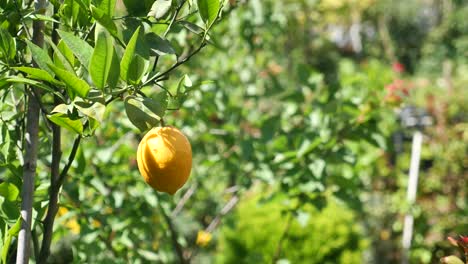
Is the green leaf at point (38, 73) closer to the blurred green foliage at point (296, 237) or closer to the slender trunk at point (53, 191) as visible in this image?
the slender trunk at point (53, 191)

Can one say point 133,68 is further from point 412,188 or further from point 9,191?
point 412,188

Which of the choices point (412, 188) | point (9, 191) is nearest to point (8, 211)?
point (9, 191)

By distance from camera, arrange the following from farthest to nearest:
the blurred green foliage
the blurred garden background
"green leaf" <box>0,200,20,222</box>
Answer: the blurred green foliage < the blurred garden background < "green leaf" <box>0,200,20,222</box>

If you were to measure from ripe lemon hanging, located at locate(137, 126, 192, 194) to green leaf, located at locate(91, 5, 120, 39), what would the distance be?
120 millimetres

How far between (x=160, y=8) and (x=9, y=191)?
1.10ft

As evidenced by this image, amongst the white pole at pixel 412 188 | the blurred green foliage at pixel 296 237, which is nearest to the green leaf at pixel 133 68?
the blurred green foliage at pixel 296 237

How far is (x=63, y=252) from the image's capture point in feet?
6.37

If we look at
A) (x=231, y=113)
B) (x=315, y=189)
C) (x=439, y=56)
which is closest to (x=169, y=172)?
(x=315, y=189)

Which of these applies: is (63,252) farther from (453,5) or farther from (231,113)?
(453,5)

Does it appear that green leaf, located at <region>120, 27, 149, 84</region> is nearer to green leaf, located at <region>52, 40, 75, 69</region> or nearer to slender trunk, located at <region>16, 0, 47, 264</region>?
green leaf, located at <region>52, 40, 75, 69</region>

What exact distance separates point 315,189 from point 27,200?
0.88 metres

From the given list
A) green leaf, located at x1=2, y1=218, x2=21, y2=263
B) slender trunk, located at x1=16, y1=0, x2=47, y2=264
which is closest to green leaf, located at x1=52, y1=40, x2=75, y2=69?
slender trunk, located at x1=16, y1=0, x2=47, y2=264

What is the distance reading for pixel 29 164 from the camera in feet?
2.85

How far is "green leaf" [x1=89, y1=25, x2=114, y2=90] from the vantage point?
660 mm
